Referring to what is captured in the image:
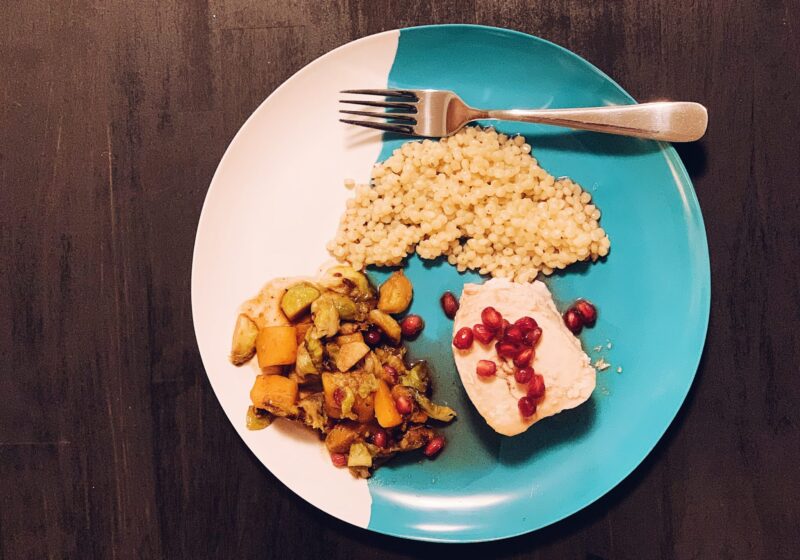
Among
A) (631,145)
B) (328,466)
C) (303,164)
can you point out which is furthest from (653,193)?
(328,466)

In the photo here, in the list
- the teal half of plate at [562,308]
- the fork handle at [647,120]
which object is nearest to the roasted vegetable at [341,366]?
the teal half of plate at [562,308]

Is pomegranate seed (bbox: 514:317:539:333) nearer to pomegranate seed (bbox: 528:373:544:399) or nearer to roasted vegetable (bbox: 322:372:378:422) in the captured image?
pomegranate seed (bbox: 528:373:544:399)

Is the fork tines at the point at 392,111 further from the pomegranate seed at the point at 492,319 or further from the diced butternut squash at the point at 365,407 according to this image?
the diced butternut squash at the point at 365,407

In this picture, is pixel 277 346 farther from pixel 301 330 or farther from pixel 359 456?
pixel 359 456

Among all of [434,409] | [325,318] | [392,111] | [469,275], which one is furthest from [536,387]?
[392,111]

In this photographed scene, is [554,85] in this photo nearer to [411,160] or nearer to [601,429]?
[411,160]
